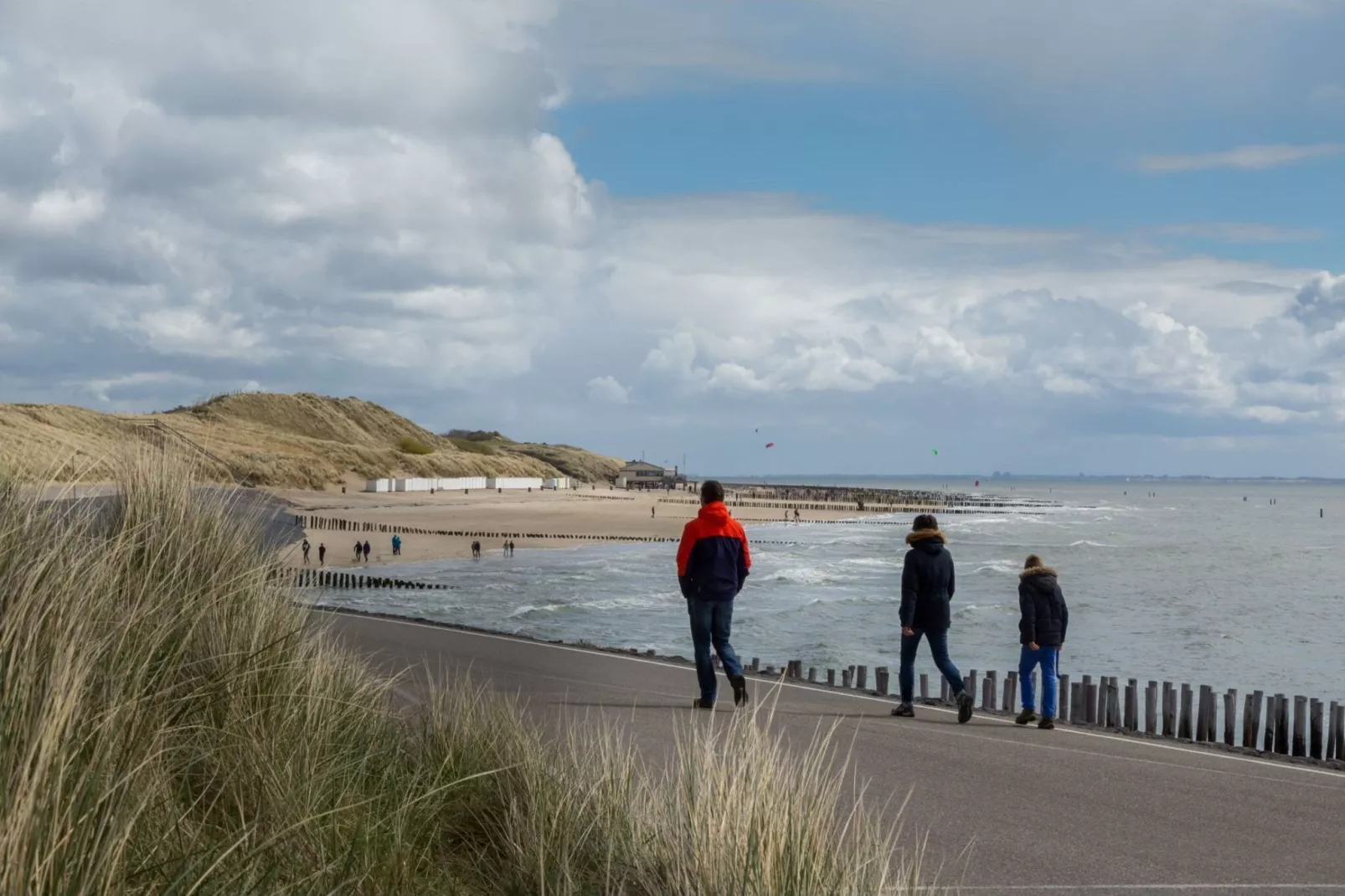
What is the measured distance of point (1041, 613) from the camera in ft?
36.6

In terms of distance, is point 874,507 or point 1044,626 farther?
point 874,507

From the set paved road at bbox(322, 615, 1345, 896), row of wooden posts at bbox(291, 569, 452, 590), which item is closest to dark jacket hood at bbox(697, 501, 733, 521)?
paved road at bbox(322, 615, 1345, 896)

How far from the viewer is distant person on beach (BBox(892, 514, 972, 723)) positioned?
10.8m

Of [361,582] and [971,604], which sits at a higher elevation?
[361,582]

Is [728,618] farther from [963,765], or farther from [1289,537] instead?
[1289,537]

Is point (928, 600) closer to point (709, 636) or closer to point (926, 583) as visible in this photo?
point (926, 583)

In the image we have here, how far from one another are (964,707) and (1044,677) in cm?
77

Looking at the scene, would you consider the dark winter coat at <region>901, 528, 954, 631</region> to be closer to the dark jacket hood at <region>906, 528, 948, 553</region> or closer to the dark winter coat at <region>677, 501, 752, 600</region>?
the dark jacket hood at <region>906, 528, 948, 553</region>

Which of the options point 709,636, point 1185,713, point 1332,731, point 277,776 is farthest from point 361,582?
point 277,776

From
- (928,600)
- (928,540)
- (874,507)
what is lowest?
(874,507)

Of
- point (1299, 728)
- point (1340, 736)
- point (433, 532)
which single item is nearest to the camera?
point (1340, 736)

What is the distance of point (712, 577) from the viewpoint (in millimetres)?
10578

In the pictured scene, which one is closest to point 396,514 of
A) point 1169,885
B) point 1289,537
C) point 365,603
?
point 365,603

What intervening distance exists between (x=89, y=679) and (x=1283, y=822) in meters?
6.83
